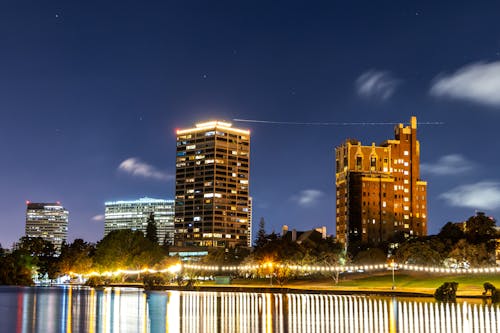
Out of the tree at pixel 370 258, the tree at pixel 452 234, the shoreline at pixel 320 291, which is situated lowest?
the shoreline at pixel 320 291

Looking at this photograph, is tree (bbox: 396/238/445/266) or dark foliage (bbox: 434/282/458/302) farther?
tree (bbox: 396/238/445/266)

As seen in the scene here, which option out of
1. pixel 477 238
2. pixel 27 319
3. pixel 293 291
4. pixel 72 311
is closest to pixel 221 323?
pixel 27 319

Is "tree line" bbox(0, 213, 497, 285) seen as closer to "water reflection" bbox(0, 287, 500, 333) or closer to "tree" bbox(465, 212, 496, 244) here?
"tree" bbox(465, 212, 496, 244)

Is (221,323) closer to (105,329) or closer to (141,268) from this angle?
(105,329)

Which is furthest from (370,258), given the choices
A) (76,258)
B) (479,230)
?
(76,258)

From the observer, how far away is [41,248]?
545ft

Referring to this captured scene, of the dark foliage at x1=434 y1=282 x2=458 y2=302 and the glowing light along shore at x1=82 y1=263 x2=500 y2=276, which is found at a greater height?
the glowing light along shore at x1=82 y1=263 x2=500 y2=276

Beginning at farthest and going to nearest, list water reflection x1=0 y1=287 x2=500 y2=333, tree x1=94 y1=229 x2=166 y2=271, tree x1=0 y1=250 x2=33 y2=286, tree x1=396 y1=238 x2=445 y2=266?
tree x1=94 y1=229 x2=166 y2=271
tree x1=0 y1=250 x2=33 y2=286
tree x1=396 y1=238 x2=445 y2=266
water reflection x1=0 y1=287 x2=500 y2=333

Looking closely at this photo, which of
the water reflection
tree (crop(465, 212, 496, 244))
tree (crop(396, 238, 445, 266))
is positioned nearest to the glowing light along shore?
tree (crop(396, 238, 445, 266))

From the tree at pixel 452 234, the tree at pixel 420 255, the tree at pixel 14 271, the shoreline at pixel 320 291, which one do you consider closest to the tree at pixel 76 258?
the tree at pixel 14 271

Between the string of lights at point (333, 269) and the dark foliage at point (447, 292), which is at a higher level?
the string of lights at point (333, 269)

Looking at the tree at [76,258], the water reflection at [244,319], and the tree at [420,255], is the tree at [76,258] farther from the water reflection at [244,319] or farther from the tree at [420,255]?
the water reflection at [244,319]

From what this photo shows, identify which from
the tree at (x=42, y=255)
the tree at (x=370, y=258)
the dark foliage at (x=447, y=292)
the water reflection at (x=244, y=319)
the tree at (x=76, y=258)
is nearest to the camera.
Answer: the water reflection at (x=244, y=319)

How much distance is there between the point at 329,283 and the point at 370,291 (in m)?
22.9
